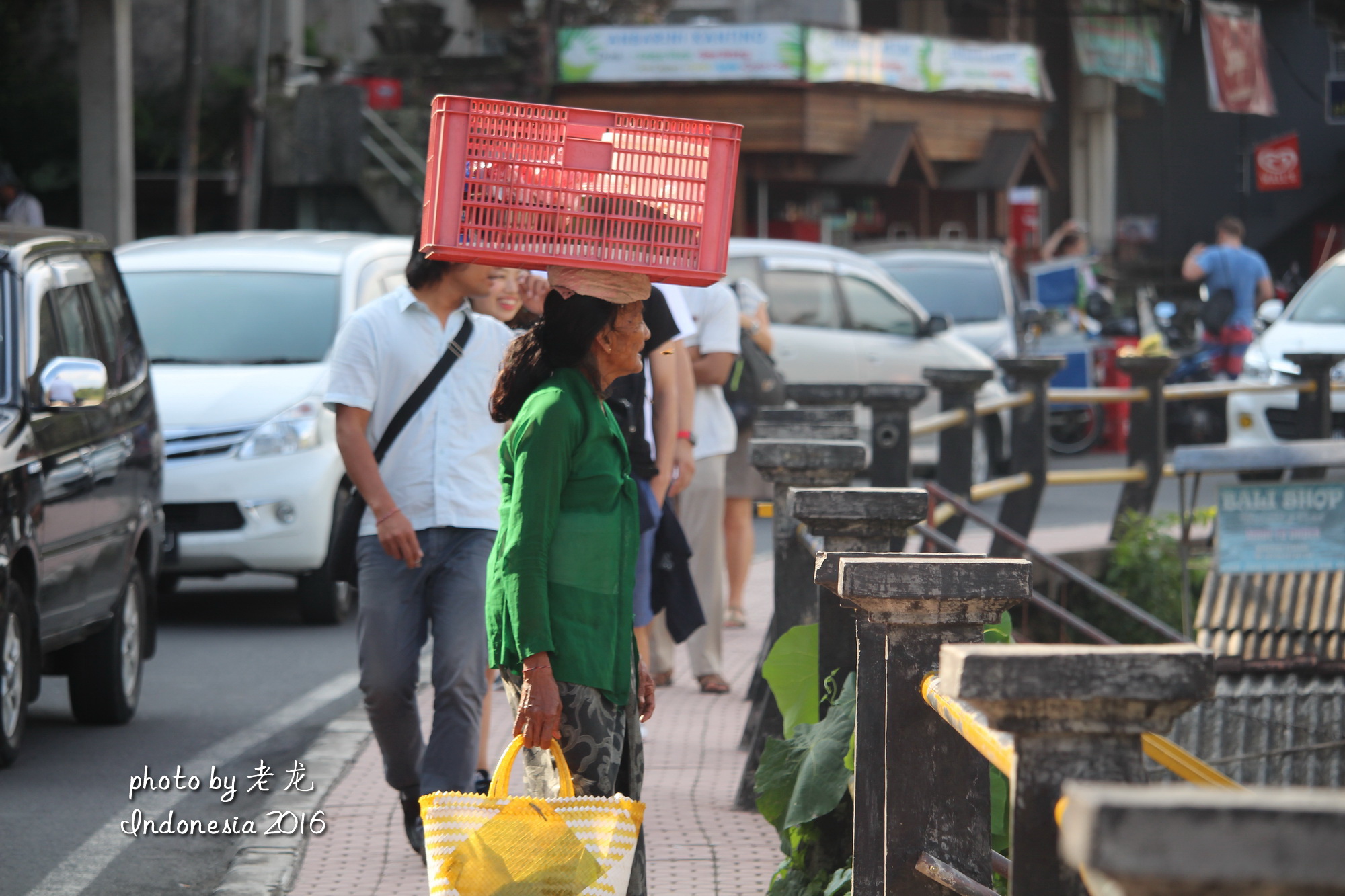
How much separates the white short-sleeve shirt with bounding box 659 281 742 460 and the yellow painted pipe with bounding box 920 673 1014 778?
167 inches

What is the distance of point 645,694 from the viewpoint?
12.3 feet

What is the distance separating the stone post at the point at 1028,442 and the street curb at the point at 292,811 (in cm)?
392

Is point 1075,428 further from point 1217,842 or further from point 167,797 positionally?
point 1217,842

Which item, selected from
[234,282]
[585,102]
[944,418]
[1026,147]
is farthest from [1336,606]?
[1026,147]

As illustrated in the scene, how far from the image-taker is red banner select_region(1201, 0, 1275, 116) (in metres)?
27.1

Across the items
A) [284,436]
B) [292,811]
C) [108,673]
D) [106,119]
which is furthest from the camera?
[106,119]

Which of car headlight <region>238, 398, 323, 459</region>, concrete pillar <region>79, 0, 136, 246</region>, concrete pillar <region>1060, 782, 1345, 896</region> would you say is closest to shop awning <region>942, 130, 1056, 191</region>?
concrete pillar <region>79, 0, 136, 246</region>

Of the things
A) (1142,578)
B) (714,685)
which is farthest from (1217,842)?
(1142,578)

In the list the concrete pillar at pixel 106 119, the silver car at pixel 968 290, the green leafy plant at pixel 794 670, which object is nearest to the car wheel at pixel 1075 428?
the silver car at pixel 968 290

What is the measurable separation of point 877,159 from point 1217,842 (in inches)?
900

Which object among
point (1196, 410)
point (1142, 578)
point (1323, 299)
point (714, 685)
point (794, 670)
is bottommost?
point (1196, 410)

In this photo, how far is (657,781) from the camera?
227 inches

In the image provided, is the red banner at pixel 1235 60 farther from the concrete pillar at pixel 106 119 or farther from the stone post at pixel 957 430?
the stone post at pixel 957 430

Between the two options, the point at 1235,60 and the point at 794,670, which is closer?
the point at 794,670
